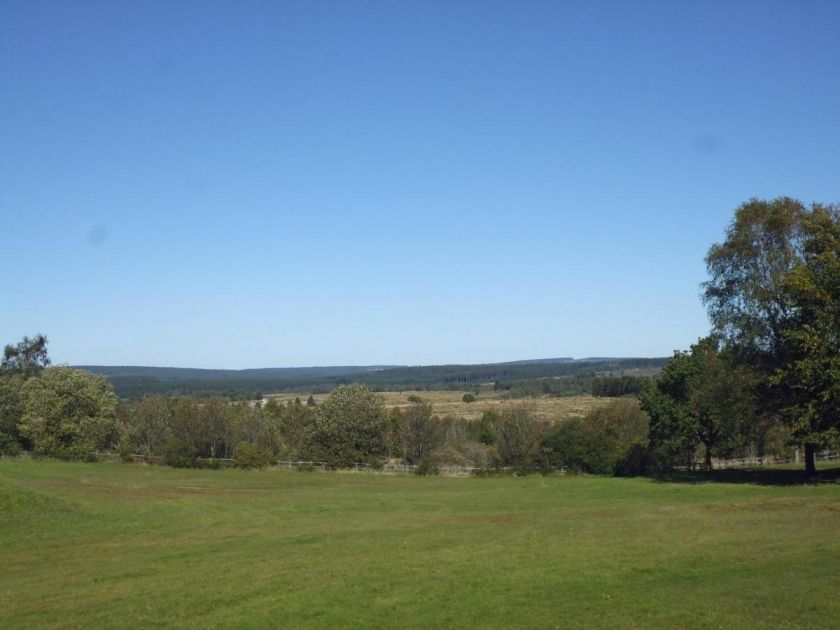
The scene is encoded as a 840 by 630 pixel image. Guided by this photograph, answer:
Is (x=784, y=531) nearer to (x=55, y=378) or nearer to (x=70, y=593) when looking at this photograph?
(x=70, y=593)

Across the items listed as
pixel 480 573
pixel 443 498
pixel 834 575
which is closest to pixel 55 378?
pixel 443 498

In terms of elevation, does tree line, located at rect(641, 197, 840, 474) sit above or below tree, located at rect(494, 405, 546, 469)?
above

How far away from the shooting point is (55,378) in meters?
85.3

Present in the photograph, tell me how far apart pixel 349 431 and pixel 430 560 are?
56980 mm

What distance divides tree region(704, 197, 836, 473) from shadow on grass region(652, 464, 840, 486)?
1578 millimetres

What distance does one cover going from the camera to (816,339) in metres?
41.0

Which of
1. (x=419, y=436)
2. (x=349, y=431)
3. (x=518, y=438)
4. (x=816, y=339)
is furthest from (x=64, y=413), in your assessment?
(x=816, y=339)

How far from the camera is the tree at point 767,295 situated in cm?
4375

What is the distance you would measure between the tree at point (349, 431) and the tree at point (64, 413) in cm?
2400

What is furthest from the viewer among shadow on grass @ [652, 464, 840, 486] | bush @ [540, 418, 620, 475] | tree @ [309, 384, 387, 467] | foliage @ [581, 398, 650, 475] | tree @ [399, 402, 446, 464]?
tree @ [399, 402, 446, 464]

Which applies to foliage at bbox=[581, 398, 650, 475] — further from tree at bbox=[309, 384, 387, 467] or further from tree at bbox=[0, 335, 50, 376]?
tree at bbox=[0, 335, 50, 376]

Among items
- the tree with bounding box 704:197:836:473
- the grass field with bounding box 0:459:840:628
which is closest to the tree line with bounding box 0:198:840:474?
the tree with bounding box 704:197:836:473

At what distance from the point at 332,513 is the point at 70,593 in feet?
60.5

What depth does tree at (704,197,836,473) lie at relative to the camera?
144 ft
